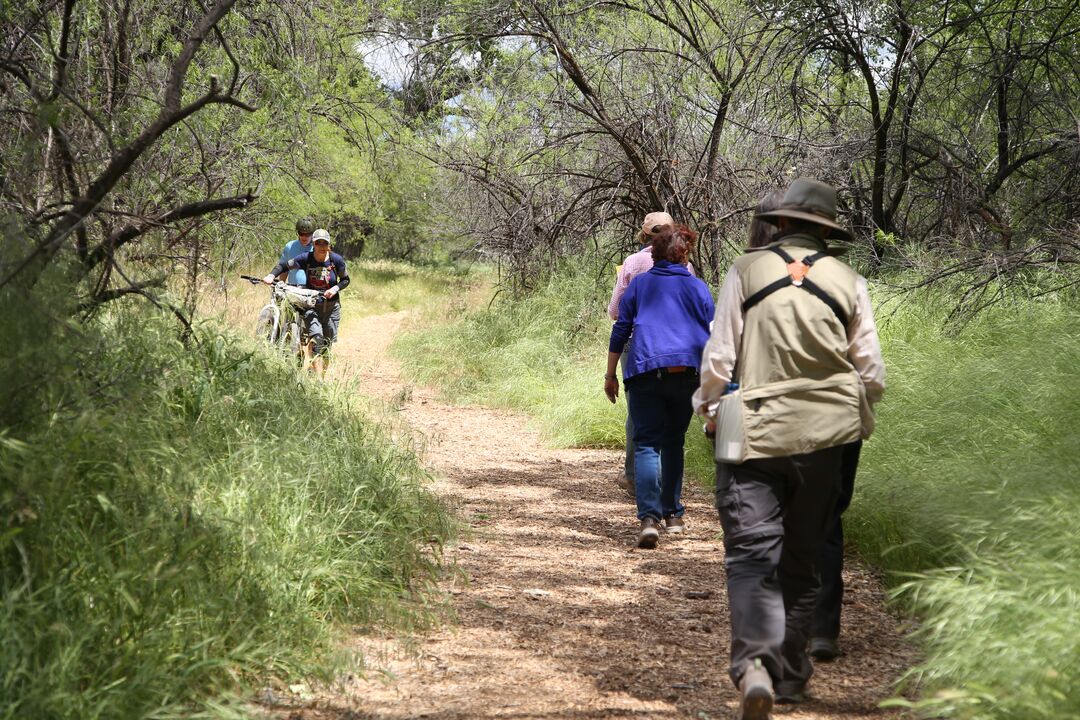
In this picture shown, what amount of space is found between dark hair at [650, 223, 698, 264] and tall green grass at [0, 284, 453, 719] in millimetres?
2227

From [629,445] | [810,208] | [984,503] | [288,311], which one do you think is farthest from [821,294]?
[288,311]

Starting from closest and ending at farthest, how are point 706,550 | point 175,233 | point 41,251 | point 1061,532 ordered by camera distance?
point 41,251 → point 1061,532 → point 706,550 → point 175,233

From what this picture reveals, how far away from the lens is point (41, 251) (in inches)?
155

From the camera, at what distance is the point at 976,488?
5.23m

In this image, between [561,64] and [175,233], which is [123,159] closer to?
[175,233]

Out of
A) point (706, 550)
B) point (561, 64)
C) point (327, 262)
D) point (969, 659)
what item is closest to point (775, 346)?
point (969, 659)

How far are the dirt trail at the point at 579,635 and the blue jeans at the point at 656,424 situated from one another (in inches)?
13.4

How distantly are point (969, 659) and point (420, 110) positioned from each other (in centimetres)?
1047

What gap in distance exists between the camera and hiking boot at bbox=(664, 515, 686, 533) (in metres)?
7.27

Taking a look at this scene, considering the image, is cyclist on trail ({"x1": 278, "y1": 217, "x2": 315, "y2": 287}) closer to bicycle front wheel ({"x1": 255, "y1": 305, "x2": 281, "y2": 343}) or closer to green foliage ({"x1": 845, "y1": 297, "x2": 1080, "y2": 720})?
bicycle front wheel ({"x1": 255, "y1": 305, "x2": 281, "y2": 343})

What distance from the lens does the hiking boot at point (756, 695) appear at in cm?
371

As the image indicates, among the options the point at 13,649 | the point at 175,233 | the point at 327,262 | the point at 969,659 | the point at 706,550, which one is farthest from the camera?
the point at 327,262

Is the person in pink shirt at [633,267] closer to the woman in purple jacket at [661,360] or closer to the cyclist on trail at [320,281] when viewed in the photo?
the woman in purple jacket at [661,360]

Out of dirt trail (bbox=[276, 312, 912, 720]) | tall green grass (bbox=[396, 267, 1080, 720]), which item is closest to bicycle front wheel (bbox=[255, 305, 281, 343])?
tall green grass (bbox=[396, 267, 1080, 720])
